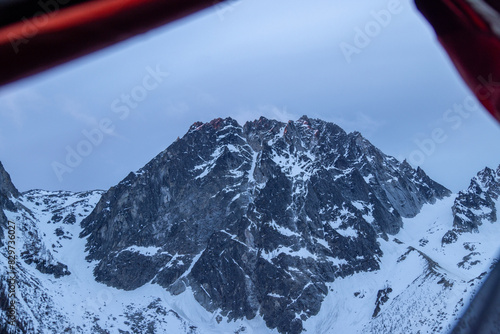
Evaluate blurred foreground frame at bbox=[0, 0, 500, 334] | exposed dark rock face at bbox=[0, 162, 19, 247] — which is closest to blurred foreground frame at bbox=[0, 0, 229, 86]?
blurred foreground frame at bbox=[0, 0, 500, 334]

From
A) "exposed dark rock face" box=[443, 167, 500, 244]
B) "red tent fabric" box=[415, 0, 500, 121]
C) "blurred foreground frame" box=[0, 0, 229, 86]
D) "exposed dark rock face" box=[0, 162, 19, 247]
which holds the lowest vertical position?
"exposed dark rock face" box=[443, 167, 500, 244]

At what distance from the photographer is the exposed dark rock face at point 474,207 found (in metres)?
102

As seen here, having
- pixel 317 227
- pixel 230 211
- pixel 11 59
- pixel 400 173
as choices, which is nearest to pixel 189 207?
pixel 230 211

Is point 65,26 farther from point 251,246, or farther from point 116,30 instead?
point 251,246

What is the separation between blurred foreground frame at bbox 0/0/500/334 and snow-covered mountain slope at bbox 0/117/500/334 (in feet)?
216

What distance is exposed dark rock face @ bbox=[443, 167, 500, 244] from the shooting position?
102 m

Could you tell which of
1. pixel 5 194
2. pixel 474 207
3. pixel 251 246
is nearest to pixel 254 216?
pixel 251 246

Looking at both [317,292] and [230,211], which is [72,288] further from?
[317,292]

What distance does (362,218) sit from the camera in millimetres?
101562

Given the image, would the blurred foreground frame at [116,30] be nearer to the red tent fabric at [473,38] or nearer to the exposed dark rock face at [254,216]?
the red tent fabric at [473,38]

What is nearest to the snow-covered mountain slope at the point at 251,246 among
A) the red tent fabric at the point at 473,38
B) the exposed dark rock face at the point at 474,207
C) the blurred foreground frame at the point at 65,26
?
the exposed dark rock face at the point at 474,207

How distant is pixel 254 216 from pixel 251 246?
21.5ft

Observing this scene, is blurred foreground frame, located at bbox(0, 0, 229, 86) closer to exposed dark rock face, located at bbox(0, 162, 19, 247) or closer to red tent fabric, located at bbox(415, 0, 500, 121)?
red tent fabric, located at bbox(415, 0, 500, 121)

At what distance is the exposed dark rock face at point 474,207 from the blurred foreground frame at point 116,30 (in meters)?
105
